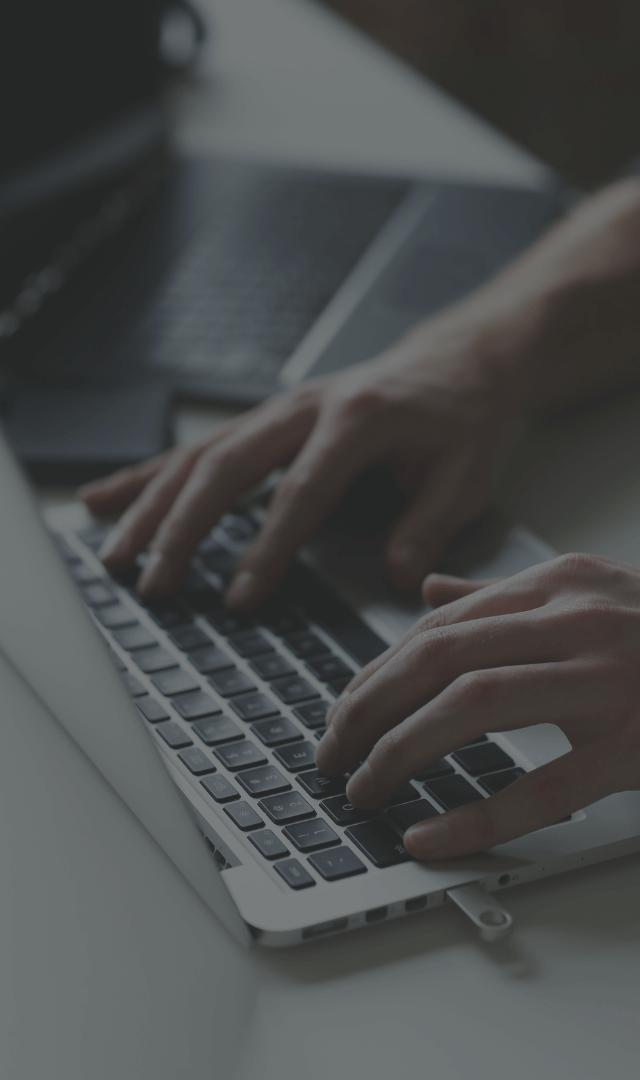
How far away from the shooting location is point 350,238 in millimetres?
1121

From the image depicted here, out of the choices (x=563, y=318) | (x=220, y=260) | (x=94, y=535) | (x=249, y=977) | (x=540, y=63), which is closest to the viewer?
(x=249, y=977)

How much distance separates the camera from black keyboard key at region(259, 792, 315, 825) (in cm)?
56

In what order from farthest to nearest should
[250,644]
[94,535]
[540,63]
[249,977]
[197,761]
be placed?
[540,63], [94,535], [250,644], [197,761], [249,977]

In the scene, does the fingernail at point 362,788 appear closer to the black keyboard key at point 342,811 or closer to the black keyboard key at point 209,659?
the black keyboard key at point 342,811

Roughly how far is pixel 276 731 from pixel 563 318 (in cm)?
48

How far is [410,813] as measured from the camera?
567 millimetres

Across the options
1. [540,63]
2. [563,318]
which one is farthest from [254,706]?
[540,63]

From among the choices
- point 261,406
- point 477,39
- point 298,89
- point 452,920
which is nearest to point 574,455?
point 261,406

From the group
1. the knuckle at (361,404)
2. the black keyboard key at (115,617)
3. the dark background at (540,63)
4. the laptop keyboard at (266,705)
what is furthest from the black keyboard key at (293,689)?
the dark background at (540,63)

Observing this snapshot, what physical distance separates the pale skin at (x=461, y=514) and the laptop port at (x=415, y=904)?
18 millimetres

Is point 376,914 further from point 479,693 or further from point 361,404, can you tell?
point 361,404

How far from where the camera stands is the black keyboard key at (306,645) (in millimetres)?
695

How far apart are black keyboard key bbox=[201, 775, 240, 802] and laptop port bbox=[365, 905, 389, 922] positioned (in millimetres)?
86

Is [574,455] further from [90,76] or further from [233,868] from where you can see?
[90,76]
